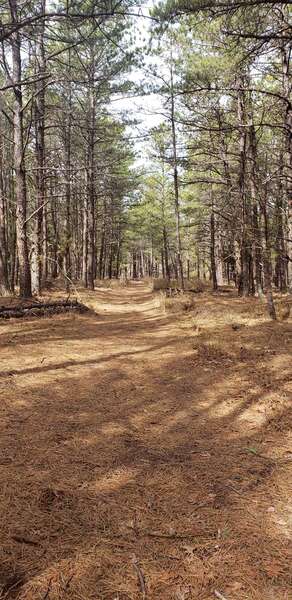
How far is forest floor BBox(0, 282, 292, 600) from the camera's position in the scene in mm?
2031

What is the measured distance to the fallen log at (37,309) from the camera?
353 inches

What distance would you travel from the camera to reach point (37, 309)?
969 centimetres

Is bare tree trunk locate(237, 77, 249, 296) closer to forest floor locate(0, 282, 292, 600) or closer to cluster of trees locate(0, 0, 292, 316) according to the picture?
cluster of trees locate(0, 0, 292, 316)

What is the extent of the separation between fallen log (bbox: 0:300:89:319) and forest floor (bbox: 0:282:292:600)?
2522mm

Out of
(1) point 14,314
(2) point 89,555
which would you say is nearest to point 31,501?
(2) point 89,555

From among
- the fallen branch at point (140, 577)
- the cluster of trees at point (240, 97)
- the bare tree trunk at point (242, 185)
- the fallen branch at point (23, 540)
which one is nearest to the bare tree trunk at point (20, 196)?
the cluster of trees at point (240, 97)

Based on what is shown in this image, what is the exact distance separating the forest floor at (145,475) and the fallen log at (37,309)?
2522 mm

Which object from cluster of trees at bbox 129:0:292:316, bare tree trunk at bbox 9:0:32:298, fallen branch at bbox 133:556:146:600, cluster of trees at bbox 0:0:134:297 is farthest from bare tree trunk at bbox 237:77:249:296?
fallen branch at bbox 133:556:146:600

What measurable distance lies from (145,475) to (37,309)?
734 centimetres

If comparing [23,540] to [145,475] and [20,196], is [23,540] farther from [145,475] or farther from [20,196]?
[20,196]

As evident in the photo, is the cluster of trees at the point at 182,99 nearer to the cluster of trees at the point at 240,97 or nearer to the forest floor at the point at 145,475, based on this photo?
the cluster of trees at the point at 240,97

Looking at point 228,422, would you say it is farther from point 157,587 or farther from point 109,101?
point 109,101

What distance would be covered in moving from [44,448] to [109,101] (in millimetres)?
17651

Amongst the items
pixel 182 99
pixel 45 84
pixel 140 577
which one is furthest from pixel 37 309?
pixel 182 99
